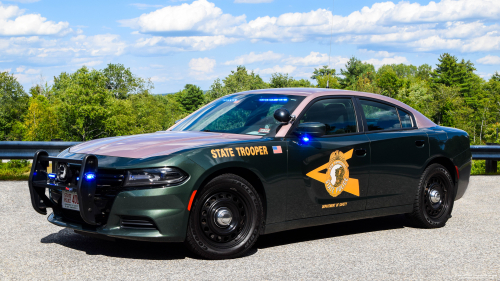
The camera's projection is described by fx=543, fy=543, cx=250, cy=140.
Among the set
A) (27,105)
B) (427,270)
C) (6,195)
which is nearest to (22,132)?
(27,105)

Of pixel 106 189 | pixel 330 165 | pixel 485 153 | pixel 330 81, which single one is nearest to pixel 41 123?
pixel 330 81

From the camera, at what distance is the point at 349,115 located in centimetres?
591

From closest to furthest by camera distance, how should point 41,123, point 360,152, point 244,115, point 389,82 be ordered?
point 244,115, point 360,152, point 41,123, point 389,82

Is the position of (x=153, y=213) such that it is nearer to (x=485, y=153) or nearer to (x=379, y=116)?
(x=379, y=116)

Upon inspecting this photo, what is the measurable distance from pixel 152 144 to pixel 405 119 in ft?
10.7

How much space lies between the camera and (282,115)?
522 centimetres

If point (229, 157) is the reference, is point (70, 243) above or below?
below

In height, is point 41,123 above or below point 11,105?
below

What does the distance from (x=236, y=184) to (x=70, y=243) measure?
1786mm

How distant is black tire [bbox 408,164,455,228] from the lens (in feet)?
21.2

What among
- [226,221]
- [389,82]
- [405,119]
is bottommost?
[226,221]

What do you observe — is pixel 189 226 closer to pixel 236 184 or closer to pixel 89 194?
pixel 236 184

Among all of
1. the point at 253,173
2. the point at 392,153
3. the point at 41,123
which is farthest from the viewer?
the point at 41,123

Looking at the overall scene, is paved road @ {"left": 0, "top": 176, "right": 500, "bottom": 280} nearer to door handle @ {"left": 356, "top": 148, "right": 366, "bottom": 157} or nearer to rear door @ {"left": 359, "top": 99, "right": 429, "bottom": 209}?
rear door @ {"left": 359, "top": 99, "right": 429, "bottom": 209}
